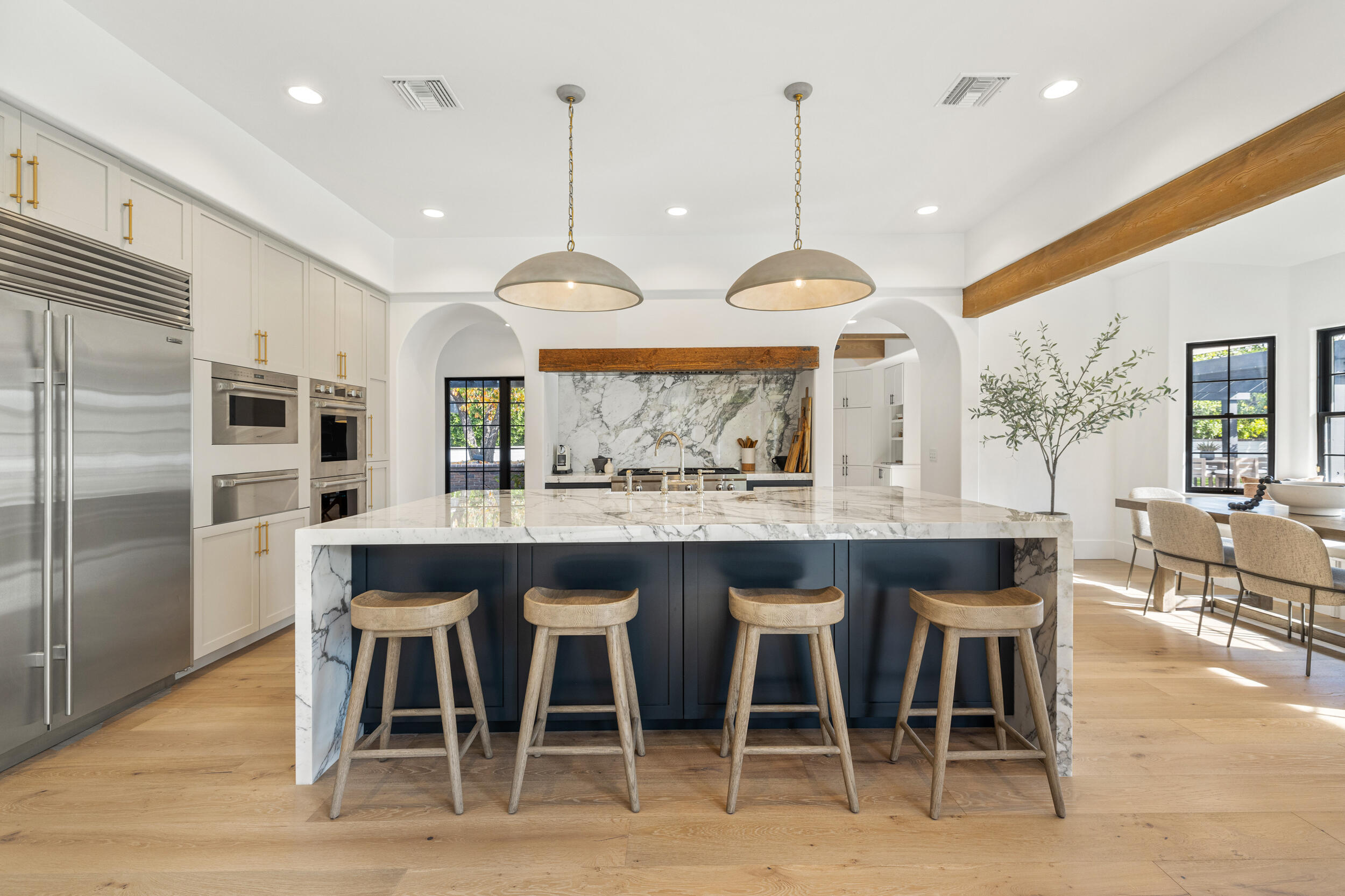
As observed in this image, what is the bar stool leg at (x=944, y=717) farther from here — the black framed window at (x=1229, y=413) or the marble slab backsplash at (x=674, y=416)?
the black framed window at (x=1229, y=413)

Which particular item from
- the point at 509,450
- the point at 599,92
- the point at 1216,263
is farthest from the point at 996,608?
the point at 509,450

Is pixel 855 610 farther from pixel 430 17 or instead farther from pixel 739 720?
pixel 430 17

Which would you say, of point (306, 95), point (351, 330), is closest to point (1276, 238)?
point (306, 95)

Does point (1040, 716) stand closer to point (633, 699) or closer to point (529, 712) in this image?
point (633, 699)

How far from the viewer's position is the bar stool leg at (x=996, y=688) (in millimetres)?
2189

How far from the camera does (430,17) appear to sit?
243cm

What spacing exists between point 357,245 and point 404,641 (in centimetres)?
331

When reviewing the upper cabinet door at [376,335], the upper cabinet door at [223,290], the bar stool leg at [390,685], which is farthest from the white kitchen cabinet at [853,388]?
the bar stool leg at [390,685]

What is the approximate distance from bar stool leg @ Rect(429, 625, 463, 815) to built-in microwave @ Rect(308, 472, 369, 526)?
→ 2313 millimetres

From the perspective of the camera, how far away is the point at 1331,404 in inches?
202

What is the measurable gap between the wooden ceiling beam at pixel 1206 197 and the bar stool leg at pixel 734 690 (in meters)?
2.78

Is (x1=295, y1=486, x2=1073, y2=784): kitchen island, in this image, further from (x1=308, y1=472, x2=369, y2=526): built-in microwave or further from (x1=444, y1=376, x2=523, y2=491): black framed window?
(x1=444, y1=376, x2=523, y2=491): black framed window

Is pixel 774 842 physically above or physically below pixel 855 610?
below

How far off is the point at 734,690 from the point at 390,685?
122 cm
